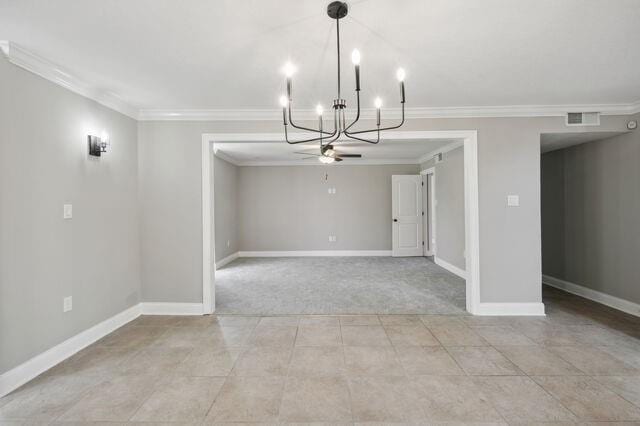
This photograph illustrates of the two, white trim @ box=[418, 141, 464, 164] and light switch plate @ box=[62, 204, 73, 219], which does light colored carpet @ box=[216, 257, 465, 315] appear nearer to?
light switch plate @ box=[62, 204, 73, 219]

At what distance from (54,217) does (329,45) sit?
261 centimetres

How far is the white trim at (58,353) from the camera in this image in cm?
215

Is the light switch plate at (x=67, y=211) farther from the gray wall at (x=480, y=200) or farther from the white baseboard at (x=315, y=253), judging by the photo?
the white baseboard at (x=315, y=253)

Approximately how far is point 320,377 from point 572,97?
3746mm

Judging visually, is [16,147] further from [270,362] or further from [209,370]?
[270,362]

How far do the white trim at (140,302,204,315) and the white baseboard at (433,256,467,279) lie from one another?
4063 mm

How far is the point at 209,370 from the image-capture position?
7.88 ft

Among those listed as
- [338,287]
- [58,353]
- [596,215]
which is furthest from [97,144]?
[596,215]

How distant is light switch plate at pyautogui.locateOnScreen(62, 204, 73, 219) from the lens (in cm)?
259

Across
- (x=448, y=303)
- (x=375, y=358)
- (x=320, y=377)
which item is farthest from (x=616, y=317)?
(x=320, y=377)

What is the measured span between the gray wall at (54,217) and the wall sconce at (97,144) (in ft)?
0.19

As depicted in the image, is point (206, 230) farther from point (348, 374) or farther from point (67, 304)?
point (348, 374)

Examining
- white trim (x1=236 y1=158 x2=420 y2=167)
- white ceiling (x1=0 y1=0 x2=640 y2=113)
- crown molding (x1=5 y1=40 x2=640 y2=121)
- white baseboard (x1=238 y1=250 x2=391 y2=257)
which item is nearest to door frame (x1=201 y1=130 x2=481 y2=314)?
crown molding (x1=5 y1=40 x2=640 y2=121)

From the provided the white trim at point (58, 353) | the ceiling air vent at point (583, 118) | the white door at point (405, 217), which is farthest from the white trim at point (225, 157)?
the ceiling air vent at point (583, 118)
